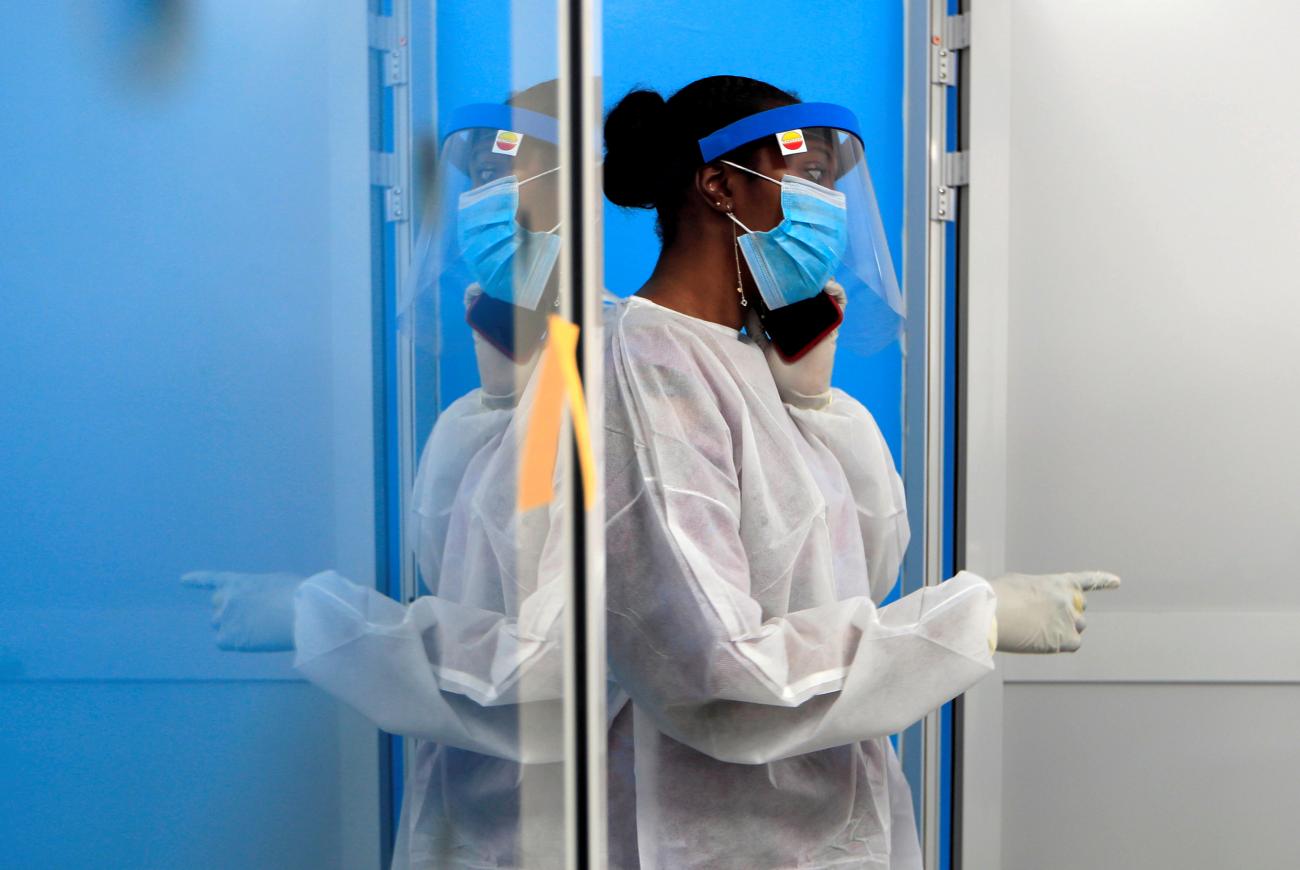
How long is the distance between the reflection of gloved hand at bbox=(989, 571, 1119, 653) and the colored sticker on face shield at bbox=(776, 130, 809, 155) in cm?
54

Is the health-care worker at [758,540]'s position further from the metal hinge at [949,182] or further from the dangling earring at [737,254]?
the metal hinge at [949,182]

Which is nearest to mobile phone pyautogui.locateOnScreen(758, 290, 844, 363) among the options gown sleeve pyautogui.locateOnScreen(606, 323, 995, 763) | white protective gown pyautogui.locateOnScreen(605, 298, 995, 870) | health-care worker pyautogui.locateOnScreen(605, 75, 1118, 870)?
health-care worker pyautogui.locateOnScreen(605, 75, 1118, 870)

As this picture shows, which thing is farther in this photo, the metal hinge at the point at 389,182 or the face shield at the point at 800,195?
the face shield at the point at 800,195

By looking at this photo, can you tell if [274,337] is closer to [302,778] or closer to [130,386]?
[130,386]

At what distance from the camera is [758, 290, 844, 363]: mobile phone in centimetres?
126

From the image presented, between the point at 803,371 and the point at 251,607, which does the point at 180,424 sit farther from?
the point at 803,371

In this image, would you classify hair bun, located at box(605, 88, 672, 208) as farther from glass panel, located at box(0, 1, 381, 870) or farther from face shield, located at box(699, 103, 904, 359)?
glass panel, located at box(0, 1, 381, 870)

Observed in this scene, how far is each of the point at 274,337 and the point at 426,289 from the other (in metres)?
0.11

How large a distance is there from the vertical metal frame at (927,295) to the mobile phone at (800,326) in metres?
0.45

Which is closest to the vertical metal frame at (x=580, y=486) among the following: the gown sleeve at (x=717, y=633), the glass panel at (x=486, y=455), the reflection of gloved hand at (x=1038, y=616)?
the glass panel at (x=486, y=455)

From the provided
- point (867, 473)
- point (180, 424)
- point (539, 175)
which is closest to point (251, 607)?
point (180, 424)

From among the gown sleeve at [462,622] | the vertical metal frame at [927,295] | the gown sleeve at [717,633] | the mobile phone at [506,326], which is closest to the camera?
the gown sleeve at [462,622]

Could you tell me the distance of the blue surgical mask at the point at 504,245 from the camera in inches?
21.6

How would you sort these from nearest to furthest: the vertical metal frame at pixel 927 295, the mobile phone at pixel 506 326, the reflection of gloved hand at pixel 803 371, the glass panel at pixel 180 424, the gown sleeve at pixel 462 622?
the glass panel at pixel 180 424 → the gown sleeve at pixel 462 622 → the mobile phone at pixel 506 326 → the reflection of gloved hand at pixel 803 371 → the vertical metal frame at pixel 927 295
